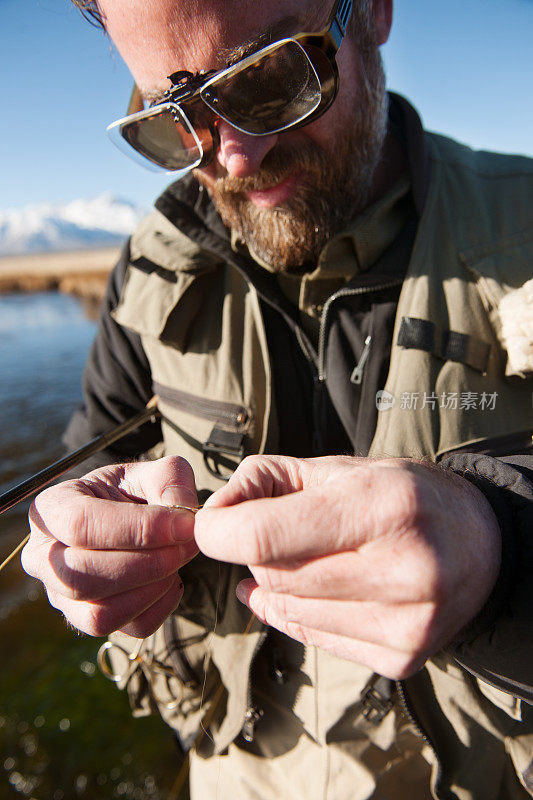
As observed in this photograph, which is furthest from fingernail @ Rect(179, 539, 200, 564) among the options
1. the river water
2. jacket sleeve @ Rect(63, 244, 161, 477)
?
jacket sleeve @ Rect(63, 244, 161, 477)

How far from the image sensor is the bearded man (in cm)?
110

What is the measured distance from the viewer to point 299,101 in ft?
5.19

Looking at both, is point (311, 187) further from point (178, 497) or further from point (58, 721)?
point (58, 721)

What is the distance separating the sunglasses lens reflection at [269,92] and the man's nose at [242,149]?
45 mm

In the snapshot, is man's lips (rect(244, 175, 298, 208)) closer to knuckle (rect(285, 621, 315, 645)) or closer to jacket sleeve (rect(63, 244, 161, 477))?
jacket sleeve (rect(63, 244, 161, 477))

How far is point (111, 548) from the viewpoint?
1098 mm

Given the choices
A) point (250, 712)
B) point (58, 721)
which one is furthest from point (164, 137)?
point (58, 721)

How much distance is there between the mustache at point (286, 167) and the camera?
67.6 inches

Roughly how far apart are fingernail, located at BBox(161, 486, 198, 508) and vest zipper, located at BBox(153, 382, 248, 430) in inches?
23.2

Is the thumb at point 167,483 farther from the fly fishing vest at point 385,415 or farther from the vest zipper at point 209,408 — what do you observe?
the vest zipper at point 209,408

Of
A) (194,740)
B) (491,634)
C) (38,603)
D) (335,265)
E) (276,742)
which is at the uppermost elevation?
(335,265)

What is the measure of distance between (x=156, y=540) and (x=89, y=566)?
0.59ft

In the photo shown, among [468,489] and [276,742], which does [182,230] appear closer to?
[468,489]

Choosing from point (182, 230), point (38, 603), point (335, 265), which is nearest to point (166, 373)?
point (182, 230)
